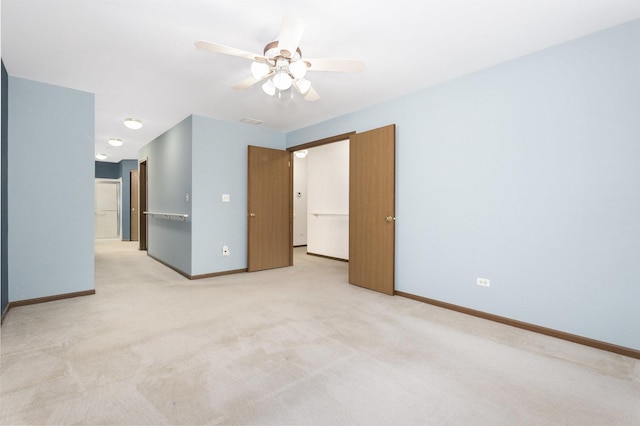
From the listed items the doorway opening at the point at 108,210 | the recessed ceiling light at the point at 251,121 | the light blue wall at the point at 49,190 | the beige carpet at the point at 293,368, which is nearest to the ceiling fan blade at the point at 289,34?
the beige carpet at the point at 293,368

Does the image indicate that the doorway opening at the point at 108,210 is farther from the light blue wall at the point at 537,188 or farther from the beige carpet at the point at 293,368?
the light blue wall at the point at 537,188

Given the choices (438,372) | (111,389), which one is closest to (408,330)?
(438,372)

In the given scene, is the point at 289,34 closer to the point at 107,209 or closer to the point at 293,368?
the point at 293,368

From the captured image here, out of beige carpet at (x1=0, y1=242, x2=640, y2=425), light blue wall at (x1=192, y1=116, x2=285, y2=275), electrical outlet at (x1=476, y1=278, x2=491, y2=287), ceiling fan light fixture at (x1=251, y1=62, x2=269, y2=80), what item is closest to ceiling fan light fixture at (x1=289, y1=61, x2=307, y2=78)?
ceiling fan light fixture at (x1=251, y1=62, x2=269, y2=80)

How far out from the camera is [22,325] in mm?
2711

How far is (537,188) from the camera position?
2645 mm

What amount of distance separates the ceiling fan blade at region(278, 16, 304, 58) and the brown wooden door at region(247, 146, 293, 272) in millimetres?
3073

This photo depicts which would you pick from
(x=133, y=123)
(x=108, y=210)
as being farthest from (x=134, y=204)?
(x=133, y=123)

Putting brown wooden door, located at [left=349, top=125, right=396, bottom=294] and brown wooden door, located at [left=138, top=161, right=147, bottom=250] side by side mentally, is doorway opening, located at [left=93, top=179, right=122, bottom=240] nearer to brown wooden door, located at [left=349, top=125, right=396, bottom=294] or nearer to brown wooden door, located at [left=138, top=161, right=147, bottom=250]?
brown wooden door, located at [left=138, top=161, right=147, bottom=250]

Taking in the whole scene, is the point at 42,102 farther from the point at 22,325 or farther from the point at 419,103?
the point at 419,103

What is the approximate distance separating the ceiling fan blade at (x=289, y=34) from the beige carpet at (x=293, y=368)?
219 centimetres

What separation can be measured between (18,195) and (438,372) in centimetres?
439

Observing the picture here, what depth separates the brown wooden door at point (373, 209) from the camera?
373cm

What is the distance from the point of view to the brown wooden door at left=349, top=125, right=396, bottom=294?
373cm
